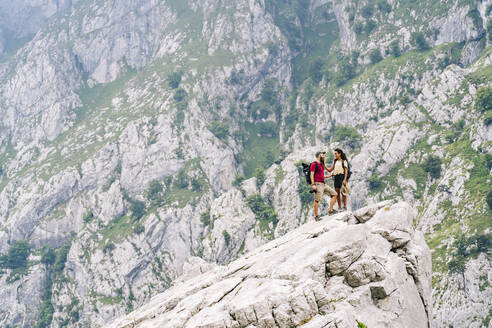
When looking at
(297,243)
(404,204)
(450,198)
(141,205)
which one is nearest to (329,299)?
(297,243)

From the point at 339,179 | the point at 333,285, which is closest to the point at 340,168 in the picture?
the point at 339,179

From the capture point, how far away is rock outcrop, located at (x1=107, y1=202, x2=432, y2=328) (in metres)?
19.2

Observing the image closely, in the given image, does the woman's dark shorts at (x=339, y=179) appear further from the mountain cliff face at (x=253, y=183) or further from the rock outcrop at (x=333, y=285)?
the mountain cliff face at (x=253, y=183)

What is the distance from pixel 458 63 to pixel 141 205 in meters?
153

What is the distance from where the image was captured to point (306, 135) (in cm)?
18688

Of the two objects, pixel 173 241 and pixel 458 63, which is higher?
pixel 458 63

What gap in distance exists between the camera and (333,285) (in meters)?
21.4

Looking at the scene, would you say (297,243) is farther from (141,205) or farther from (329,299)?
(141,205)

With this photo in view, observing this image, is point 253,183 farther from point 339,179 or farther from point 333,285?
point 333,285

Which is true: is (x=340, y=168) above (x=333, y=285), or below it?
above

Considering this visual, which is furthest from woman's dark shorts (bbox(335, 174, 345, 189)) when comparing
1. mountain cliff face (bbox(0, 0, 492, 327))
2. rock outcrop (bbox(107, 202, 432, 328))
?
mountain cliff face (bbox(0, 0, 492, 327))

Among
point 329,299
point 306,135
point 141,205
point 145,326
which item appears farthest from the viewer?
point 306,135

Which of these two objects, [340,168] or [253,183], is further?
[253,183]

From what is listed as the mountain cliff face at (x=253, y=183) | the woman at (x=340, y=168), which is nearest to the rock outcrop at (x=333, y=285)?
the woman at (x=340, y=168)
